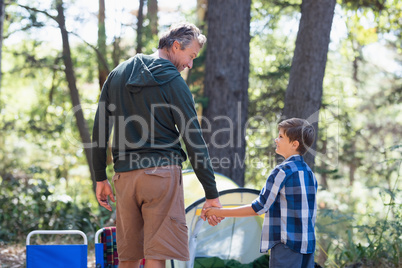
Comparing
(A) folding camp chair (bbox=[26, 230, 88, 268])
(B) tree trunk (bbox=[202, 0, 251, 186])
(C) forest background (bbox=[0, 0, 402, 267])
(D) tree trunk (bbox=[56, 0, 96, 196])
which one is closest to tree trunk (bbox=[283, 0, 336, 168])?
(C) forest background (bbox=[0, 0, 402, 267])

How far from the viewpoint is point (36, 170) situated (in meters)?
7.41

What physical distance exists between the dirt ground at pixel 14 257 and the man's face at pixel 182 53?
10.3ft

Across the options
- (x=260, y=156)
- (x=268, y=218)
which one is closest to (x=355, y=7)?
(x=260, y=156)

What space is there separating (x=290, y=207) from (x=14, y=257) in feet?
11.9

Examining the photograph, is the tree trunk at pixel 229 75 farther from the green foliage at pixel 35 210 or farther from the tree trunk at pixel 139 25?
the green foliage at pixel 35 210

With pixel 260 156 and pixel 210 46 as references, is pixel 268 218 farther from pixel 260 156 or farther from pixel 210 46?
pixel 260 156

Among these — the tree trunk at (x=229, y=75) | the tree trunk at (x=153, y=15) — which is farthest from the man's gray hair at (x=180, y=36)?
the tree trunk at (x=153, y=15)

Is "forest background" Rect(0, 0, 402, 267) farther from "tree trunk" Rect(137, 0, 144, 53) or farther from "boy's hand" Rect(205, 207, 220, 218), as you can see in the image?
"boy's hand" Rect(205, 207, 220, 218)

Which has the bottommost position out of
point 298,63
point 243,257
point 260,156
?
point 243,257

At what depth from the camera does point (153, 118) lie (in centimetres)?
236

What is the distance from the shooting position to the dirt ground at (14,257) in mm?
4734

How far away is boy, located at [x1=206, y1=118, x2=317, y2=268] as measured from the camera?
2.62 meters

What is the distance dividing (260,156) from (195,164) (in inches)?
204

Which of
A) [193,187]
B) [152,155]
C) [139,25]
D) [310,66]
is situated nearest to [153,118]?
[152,155]
